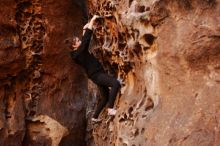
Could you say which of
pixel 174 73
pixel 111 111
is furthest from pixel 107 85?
pixel 174 73

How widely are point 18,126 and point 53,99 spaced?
544 millimetres

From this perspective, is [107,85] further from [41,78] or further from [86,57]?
[41,78]

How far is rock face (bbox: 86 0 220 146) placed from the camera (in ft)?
11.4

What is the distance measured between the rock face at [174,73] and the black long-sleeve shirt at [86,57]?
67 centimetres

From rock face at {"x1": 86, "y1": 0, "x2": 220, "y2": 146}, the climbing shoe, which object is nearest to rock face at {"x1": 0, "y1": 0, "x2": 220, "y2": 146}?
rock face at {"x1": 86, "y1": 0, "x2": 220, "y2": 146}

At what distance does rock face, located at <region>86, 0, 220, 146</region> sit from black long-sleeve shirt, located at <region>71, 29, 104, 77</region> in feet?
2.20

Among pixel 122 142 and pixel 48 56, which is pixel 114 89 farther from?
pixel 48 56

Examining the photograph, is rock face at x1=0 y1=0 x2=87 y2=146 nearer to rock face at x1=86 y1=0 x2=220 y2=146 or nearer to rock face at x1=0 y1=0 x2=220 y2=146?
rock face at x1=0 y1=0 x2=220 y2=146

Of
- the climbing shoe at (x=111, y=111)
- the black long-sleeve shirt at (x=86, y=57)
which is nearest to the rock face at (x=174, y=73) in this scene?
the climbing shoe at (x=111, y=111)

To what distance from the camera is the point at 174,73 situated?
3.66 m

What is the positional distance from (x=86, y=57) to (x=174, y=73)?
5.18ft

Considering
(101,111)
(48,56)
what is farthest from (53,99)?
(101,111)

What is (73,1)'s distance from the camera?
20.5ft

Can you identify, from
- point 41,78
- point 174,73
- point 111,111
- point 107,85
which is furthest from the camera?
point 41,78
